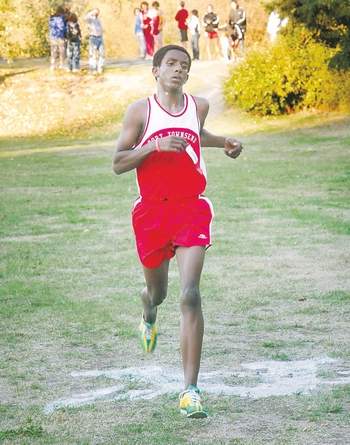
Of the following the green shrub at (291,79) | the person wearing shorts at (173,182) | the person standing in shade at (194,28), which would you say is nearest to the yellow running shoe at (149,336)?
the person wearing shorts at (173,182)

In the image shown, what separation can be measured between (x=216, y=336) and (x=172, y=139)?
2517mm

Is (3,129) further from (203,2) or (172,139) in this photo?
(172,139)

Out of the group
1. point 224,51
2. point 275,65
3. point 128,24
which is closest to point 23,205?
point 275,65

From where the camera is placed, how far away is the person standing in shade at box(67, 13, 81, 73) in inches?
1426

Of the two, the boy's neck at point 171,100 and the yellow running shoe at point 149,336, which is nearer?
the boy's neck at point 171,100

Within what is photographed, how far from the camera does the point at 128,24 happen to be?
2010 inches

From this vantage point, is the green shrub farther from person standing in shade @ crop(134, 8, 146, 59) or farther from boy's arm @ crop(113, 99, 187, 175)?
boy's arm @ crop(113, 99, 187, 175)

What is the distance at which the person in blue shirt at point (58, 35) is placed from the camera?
119 ft

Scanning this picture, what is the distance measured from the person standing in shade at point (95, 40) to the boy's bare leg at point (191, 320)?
31.2 metres

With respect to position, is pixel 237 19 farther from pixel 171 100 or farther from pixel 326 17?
pixel 171 100

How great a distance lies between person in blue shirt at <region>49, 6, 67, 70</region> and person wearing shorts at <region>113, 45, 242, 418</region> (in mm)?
30577

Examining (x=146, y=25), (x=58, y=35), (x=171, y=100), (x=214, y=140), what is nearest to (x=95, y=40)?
(x=58, y=35)

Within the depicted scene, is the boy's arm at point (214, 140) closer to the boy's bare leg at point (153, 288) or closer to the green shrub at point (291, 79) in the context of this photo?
the boy's bare leg at point (153, 288)

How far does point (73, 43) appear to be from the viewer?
1474 inches
